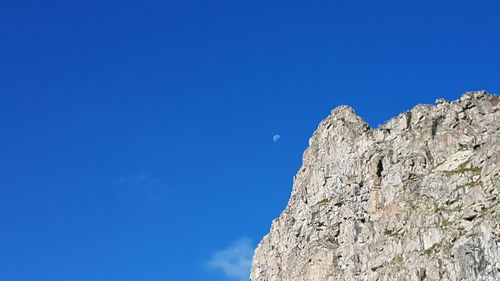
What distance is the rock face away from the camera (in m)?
148

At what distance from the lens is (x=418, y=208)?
167 metres

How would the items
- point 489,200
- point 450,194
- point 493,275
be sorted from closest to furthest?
1. point 493,275
2. point 489,200
3. point 450,194

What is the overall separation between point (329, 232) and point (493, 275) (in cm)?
5674

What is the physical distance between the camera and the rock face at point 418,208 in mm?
148500

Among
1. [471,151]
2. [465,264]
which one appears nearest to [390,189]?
[471,151]

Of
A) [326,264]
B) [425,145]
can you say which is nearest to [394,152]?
[425,145]

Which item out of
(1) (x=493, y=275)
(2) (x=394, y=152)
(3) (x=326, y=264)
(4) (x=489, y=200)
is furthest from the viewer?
(2) (x=394, y=152)

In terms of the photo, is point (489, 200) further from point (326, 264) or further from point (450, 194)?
point (326, 264)

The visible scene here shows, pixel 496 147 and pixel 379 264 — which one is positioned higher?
pixel 496 147

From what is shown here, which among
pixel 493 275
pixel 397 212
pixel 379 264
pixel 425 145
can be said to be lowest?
pixel 493 275

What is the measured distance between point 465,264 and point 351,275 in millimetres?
33273

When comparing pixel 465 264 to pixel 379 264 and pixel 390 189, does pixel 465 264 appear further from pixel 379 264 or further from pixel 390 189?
pixel 390 189

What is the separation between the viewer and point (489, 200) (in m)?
153

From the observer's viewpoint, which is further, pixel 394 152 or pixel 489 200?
pixel 394 152
